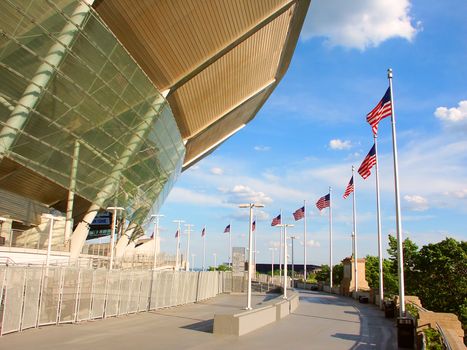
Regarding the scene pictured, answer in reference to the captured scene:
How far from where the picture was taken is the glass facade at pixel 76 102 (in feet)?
78.6

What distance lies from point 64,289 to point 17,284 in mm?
2744

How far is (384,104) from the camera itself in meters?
21.2

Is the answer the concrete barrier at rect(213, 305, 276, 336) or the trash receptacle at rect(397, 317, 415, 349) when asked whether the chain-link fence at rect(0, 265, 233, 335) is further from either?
the trash receptacle at rect(397, 317, 415, 349)

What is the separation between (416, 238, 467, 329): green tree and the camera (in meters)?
40.3

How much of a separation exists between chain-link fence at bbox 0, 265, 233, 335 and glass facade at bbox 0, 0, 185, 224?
1102 centimetres

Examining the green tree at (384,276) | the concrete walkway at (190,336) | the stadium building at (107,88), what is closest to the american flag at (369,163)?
the concrete walkway at (190,336)

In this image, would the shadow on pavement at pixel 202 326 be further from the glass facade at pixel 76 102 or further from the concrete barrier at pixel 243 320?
the glass facade at pixel 76 102

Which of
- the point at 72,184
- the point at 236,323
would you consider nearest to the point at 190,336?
the point at 236,323

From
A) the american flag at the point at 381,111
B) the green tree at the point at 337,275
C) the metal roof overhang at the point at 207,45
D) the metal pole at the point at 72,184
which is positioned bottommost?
the green tree at the point at 337,275

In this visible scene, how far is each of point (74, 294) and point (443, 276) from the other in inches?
1353

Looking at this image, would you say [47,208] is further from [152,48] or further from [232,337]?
[232,337]

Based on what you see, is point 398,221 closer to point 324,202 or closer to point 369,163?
point 369,163

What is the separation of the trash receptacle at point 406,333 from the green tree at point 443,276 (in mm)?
29437

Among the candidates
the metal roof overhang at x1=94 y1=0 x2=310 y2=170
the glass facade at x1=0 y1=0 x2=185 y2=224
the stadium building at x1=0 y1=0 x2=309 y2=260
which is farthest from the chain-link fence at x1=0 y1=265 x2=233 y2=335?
the metal roof overhang at x1=94 y1=0 x2=310 y2=170
